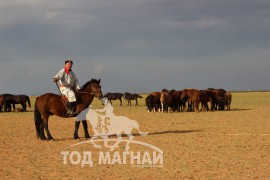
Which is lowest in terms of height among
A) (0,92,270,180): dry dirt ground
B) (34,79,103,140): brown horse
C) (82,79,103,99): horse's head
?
(0,92,270,180): dry dirt ground

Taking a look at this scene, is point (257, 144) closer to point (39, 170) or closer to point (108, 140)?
point (108, 140)

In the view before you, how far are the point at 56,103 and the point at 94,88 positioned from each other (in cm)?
136

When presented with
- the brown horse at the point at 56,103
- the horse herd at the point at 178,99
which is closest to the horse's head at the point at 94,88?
the brown horse at the point at 56,103

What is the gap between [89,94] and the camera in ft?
48.7

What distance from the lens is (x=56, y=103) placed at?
577 inches

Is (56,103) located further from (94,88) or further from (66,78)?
(94,88)

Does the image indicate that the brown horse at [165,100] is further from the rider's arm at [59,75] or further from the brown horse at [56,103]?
the rider's arm at [59,75]

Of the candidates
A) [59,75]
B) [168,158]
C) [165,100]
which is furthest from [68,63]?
[165,100]

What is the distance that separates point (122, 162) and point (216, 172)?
2360 mm

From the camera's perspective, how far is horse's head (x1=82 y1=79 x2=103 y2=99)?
14664mm

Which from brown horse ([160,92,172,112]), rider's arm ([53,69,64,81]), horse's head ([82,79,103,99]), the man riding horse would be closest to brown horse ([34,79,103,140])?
horse's head ([82,79,103,99])

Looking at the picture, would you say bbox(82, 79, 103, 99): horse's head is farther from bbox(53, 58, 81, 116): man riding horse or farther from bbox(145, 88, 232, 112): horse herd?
bbox(145, 88, 232, 112): horse herd

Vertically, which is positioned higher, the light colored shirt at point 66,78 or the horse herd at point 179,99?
the light colored shirt at point 66,78

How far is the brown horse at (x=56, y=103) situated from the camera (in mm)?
14664
